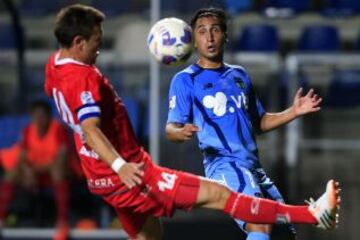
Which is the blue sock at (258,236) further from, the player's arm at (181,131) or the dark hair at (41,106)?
the dark hair at (41,106)

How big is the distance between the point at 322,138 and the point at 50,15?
8.24 ft

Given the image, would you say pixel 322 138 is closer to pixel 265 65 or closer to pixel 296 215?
pixel 265 65

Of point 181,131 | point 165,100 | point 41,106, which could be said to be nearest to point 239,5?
point 165,100

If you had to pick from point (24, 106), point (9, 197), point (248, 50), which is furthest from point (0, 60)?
point (248, 50)

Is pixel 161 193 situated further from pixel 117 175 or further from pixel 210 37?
pixel 210 37

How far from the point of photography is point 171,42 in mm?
7250

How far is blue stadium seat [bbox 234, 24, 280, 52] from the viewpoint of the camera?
1105cm

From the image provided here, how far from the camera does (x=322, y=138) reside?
418 inches

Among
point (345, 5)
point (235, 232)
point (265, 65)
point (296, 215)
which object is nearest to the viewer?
point (296, 215)

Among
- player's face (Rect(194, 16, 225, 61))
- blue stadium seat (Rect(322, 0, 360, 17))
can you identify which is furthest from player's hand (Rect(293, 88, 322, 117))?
blue stadium seat (Rect(322, 0, 360, 17))

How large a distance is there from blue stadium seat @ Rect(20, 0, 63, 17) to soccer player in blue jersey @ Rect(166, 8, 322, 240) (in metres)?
3.39

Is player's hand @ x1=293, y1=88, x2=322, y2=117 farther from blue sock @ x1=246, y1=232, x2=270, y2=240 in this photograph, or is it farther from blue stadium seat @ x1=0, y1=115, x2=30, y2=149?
blue stadium seat @ x1=0, y1=115, x2=30, y2=149

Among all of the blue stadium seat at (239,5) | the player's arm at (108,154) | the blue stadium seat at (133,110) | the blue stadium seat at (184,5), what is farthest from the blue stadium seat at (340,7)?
the player's arm at (108,154)

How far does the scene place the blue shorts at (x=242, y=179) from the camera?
22.9 ft
